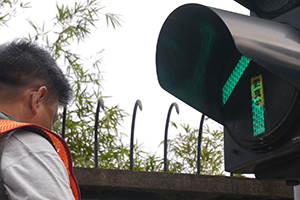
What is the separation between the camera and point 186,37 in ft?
5.72

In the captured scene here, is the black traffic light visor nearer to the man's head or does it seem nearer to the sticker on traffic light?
Answer: the sticker on traffic light

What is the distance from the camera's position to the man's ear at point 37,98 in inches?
43.3

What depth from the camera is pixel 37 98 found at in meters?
1.11

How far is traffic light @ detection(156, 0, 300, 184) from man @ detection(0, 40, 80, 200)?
0.60 metres

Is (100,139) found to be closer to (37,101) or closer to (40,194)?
(37,101)

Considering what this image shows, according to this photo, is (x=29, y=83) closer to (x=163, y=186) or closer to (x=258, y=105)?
(x=258, y=105)

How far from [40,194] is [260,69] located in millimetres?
994

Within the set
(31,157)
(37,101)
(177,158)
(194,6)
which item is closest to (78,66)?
(177,158)

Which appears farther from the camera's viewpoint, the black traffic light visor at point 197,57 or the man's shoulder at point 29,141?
the black traffic light visor at point 197,57

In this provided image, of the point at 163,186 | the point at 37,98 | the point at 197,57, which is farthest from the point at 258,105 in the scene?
the point at 163,186

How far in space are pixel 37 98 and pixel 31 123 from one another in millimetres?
114

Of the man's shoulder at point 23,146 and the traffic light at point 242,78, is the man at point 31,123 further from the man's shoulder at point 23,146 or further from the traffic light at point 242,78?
the traffic light at point 242,78

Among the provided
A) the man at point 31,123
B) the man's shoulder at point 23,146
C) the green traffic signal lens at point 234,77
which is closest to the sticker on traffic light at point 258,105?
the green traffic signal lens at point 234,77

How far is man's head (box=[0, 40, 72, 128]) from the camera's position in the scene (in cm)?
109
